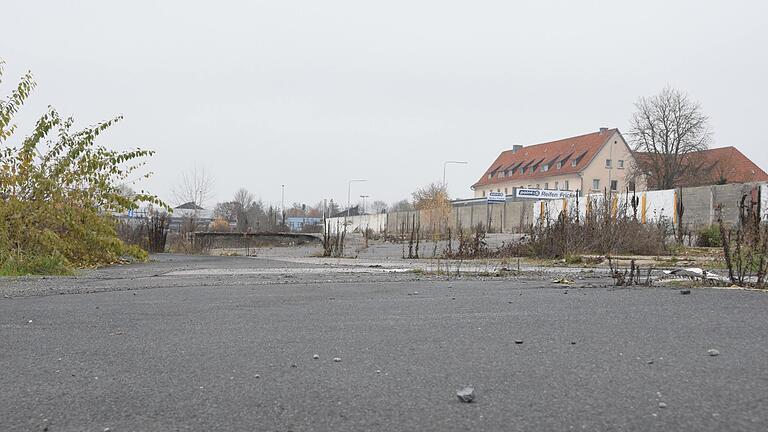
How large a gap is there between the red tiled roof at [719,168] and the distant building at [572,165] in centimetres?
990

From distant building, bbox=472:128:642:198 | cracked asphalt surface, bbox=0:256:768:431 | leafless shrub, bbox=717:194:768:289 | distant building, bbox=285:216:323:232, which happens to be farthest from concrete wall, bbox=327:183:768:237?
distant building, bbox=472:128:642:198

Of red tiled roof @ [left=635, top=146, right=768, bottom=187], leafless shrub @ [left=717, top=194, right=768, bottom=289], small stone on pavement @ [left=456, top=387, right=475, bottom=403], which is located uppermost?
red tiled roof @ [left=635, top=146, right=768, bottom=187]

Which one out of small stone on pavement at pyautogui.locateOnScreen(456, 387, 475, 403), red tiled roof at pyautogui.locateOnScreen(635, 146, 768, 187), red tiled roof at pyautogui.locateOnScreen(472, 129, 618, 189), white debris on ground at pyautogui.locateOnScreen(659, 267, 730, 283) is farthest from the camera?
red tiled roof at pyautogui.locateOnScreen(472, 129, 618, 189)

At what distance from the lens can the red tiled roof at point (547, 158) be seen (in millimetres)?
84938

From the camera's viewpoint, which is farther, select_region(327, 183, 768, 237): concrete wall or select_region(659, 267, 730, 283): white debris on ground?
select_region(327, 183, 768, 237): concrete wall

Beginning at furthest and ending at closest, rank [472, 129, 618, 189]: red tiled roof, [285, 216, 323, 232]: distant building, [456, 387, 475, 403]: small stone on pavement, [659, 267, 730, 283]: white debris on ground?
[472, 129, 618, 189]: red tiled roof
[285, 216, 323, 232]: distant building
[659, 267, 730, 283]: white debris on ground
[456, 387, 475, 403]: small stone on pavement

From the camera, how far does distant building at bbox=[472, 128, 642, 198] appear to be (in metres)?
83.8

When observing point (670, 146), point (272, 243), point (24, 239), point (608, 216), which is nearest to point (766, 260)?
point (608, 216)

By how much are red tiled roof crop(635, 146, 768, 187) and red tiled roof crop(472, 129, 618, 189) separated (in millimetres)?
13962

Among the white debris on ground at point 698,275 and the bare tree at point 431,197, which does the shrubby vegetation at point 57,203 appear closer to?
the white debris on ground at point 698,275

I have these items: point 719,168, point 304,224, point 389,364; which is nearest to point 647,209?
point 389,364

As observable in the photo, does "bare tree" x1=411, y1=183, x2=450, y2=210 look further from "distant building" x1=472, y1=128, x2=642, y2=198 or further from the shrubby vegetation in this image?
the shrubby vegetation

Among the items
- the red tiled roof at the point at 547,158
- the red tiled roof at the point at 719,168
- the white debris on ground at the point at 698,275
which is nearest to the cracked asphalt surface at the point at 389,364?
the white debris on ground at the point at 698,275

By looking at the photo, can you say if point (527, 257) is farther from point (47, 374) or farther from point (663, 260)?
point (47, 374)
